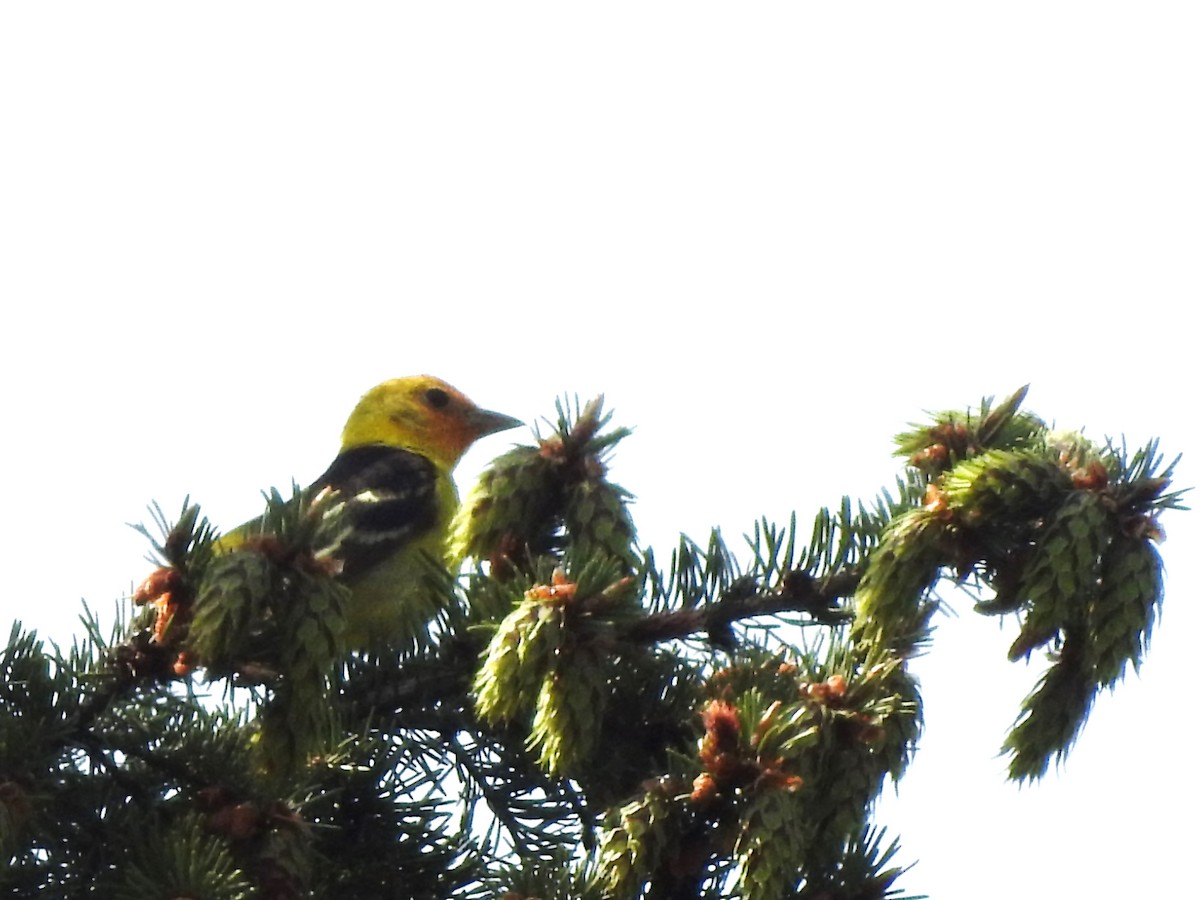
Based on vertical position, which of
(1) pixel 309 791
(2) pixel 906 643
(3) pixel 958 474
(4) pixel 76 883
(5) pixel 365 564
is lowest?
(4) pixel 76 883

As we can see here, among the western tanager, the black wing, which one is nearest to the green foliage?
the western tanager

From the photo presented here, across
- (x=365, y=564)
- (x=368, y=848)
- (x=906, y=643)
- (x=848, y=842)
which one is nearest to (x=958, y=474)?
(x=906, y=643)

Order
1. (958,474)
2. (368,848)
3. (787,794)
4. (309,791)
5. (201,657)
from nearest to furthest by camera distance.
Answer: (787,794) → (201,657) → (958,474) → (309,791) → (368,848)

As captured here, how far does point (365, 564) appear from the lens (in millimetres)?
4941

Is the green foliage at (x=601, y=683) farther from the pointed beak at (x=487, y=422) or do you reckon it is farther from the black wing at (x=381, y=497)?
the pointed beak at (x=487, y=422)

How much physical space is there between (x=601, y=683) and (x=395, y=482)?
3.75 m

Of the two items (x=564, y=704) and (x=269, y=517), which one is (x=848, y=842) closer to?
(x=564, y=704)

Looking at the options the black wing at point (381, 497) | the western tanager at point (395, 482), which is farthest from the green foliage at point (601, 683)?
the black wing at point (381, 497)

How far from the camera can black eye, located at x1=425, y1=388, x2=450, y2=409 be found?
6.80 metres

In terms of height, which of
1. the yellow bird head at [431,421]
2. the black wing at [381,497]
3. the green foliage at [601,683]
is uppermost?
the yellow bird head at [431,421]

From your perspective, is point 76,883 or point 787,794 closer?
point 787,794

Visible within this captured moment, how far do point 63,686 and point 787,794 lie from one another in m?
1.14

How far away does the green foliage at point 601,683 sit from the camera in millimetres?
2078

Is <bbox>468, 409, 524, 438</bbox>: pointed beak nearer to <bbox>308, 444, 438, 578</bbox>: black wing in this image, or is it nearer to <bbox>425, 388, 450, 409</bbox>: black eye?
<bbox>425, 388, 450, 409</bbox>: black eye
